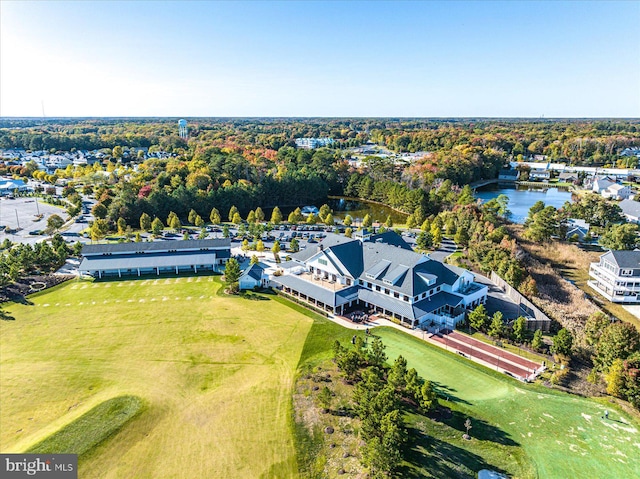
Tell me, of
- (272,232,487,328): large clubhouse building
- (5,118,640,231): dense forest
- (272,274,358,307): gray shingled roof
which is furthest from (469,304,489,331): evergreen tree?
(5,118,640,231): dense forest

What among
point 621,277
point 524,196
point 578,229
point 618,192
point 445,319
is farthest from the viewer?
point 524,196

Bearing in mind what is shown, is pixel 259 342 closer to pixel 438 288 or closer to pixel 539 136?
pixel 438 288

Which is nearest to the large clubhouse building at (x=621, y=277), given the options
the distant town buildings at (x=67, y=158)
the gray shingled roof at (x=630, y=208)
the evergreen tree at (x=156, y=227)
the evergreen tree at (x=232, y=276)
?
the gray shingled roof at (x=630, y=208)

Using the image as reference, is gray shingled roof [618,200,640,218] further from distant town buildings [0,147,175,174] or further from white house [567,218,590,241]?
distant town buildings [0,147,175,174]

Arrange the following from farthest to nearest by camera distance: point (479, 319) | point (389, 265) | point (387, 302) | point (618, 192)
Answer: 1. point (618, 192)
2. point (389, 265)
3. point (387, 302)
4. point (479, 319)

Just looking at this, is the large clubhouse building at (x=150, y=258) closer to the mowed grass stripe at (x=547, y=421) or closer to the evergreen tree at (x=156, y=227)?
the evergreen tree at (x=156, y=227)

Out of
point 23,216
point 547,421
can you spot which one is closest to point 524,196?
point 547,421

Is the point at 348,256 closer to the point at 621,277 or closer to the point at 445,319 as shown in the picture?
the point at 445,319
